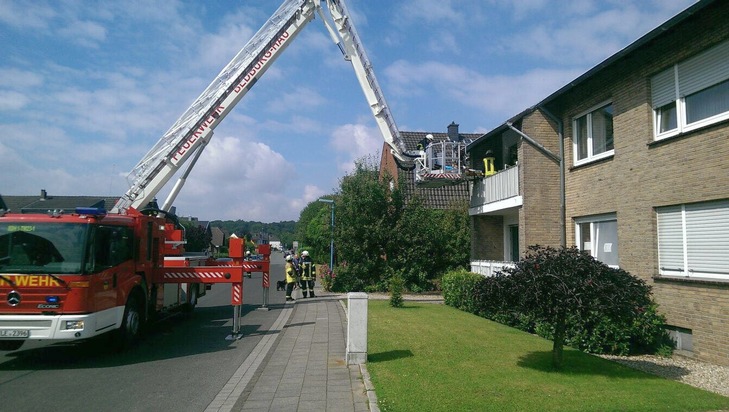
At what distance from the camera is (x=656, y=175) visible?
1014cm

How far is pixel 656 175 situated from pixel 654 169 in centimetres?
14

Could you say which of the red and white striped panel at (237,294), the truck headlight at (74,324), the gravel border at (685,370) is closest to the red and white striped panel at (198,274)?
the red and white striped panel at (237,294)

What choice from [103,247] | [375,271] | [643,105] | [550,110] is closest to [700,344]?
[643,105]

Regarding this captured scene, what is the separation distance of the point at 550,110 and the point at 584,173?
232 cm

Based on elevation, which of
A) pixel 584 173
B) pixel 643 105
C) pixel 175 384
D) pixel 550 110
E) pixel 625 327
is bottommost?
pixel 175 384

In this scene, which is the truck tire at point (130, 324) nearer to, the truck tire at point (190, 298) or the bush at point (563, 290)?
the truck tire at point (190, 298)

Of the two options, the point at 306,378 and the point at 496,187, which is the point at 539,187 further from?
the point at 306,378

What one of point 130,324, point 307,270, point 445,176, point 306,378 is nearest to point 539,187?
point 445,176

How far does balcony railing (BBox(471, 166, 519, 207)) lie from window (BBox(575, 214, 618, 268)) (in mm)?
2253

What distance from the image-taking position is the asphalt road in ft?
21.7

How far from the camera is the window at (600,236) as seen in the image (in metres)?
12.0

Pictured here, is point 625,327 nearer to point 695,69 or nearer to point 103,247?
point 695,69

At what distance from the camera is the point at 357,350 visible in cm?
847

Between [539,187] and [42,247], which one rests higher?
[539,187]
